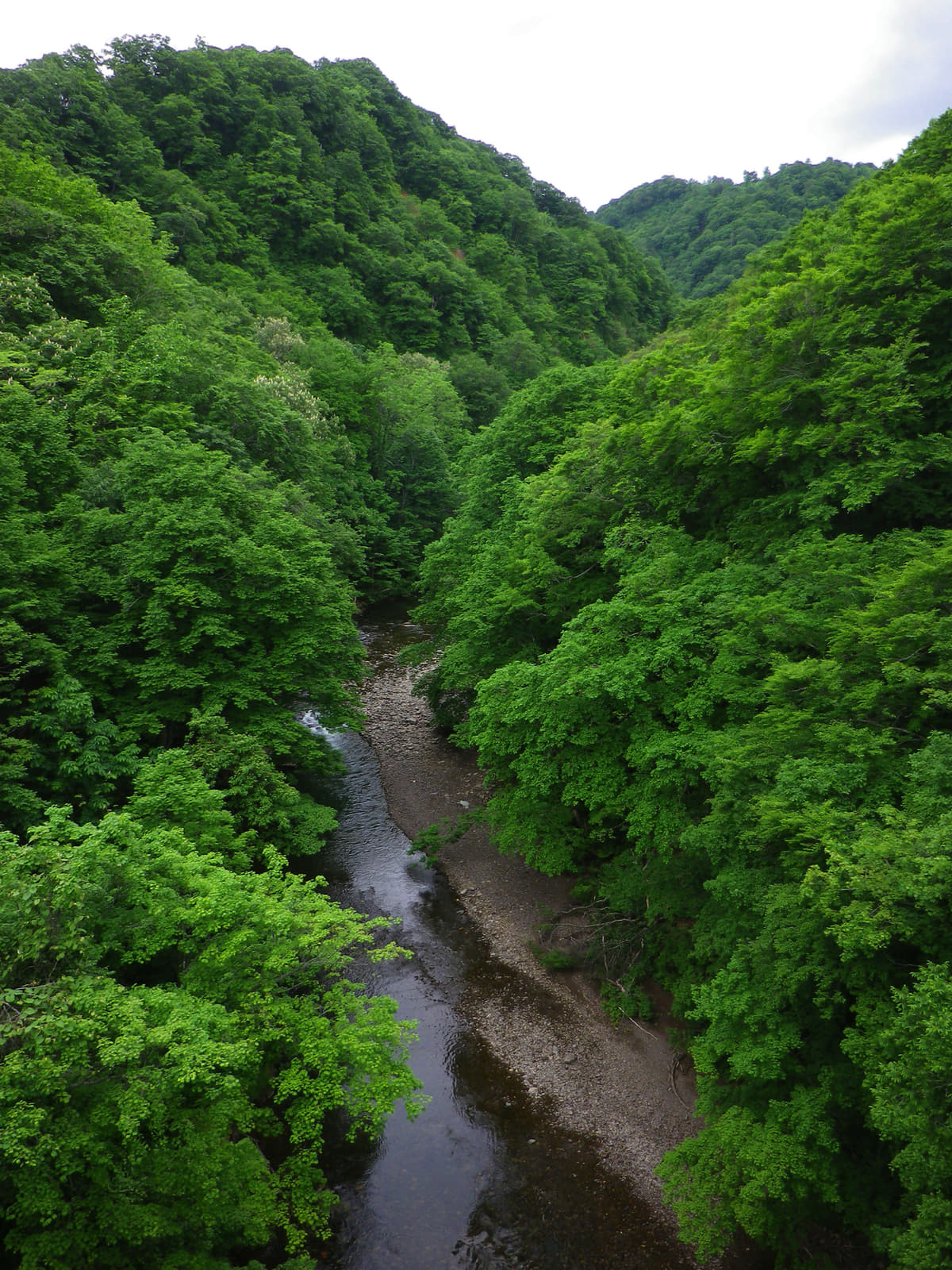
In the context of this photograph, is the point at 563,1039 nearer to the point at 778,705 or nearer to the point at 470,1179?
the point at 470,1179

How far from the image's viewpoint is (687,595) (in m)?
15.7

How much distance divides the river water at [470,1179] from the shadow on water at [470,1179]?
0.06 ft

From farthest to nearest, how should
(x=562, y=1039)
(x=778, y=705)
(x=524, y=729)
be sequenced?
(x=524, y=729), (x=562, y=1039), (x=778, y=705)

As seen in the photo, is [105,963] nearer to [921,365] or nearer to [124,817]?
[124,817]

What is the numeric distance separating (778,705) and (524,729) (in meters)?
7.10

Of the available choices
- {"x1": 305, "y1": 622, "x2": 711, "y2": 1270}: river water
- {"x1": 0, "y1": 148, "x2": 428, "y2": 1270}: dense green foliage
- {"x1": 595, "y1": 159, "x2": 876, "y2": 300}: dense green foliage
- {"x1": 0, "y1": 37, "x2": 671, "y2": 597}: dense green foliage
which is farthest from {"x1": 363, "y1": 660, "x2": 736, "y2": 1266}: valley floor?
{"x1": 595, "y1": 159, "x2": 876, "y2": 300}: dense green foliage

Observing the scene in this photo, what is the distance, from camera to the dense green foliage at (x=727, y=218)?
336 feet

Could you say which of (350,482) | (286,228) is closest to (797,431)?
(350,482)

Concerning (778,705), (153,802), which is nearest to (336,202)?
(153,802)

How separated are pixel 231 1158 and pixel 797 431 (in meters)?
17.8

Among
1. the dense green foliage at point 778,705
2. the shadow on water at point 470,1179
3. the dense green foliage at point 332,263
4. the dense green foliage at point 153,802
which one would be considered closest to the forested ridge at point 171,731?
the dense green foliage at point 153,802

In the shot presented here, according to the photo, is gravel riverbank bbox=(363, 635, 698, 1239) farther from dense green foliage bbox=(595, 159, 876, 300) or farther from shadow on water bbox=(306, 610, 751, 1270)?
dense green foliage bbox=(595, 159, 876, 300)

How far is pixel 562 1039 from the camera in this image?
52.8 feet

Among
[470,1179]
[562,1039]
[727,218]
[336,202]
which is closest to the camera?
[470,1179]
